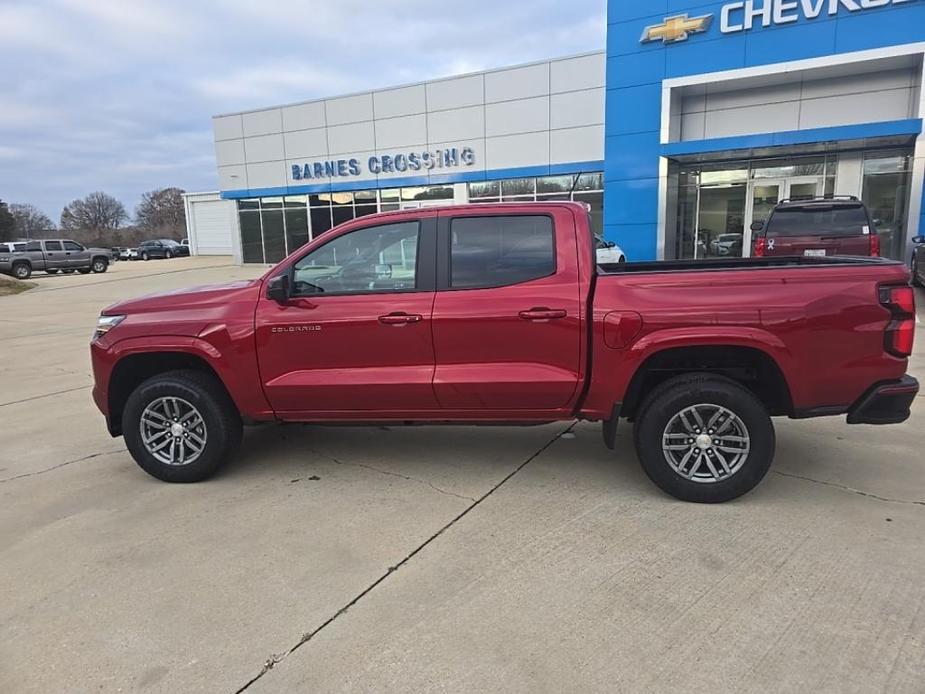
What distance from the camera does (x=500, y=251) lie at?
4129 millimetres

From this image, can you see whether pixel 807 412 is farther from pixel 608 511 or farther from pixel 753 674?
pixel 753 674

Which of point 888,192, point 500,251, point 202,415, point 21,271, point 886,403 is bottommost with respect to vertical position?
point 202,415

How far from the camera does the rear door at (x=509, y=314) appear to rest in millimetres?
3947

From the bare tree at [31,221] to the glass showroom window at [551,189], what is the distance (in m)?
77.7

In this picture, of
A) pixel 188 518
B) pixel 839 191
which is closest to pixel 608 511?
pixel 188 518

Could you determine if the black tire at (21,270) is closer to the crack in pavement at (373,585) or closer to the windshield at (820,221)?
the windshield at (820,221)

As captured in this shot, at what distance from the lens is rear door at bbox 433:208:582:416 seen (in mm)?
3947

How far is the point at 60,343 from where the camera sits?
36.2ft

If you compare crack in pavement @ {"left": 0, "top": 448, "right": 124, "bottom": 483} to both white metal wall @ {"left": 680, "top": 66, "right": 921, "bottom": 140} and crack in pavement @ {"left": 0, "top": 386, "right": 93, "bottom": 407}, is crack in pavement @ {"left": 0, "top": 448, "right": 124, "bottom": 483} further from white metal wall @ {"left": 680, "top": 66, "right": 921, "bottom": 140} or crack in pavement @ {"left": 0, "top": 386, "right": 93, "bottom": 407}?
white metal wall @ {"left": 680, "top": 66, "right": 921, "bottom": 140}

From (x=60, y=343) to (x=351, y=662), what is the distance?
35.6 feet

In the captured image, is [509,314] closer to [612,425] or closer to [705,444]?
[612,425]

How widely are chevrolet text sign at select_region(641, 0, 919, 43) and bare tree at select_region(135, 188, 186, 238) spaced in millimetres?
87071

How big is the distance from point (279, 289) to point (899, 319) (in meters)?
3.74

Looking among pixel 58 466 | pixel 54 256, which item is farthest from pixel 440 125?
pixel 58 466
